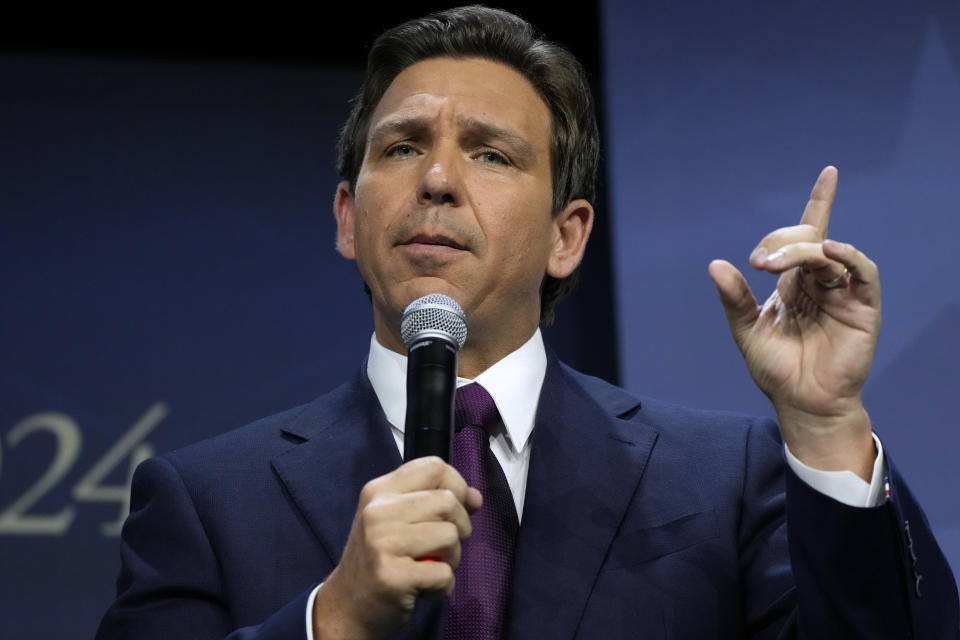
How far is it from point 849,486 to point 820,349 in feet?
0.57

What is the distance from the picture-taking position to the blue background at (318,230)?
2.87 metres

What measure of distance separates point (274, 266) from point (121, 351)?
444mm

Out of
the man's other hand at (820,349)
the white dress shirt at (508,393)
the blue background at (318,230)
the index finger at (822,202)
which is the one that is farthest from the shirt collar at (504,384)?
the blue background at (318,230)

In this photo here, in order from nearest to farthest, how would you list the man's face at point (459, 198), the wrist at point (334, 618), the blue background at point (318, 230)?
the wrist at point (334, 618) < the man's face at point (459, 198) < the blue background at point (318, 230)

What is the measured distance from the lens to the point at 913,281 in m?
2.85

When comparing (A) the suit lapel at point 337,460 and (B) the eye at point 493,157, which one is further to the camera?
(B) the eye at point 493,157

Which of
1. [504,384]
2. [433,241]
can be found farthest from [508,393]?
[433,241]

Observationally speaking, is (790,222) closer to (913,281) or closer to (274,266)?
(913,281)

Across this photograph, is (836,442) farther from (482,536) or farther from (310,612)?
(310,612)

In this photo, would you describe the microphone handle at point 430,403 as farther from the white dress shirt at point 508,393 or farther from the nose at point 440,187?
the nose at point 440,187

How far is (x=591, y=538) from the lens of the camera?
5.68 feet

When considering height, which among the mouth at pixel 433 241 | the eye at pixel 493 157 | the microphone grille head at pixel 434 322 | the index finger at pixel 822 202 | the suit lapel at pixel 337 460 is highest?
the eye at pixel 493 157

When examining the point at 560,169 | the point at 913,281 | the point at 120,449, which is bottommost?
the point at 120,449

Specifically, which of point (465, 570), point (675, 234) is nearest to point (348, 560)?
point (465, 570)
